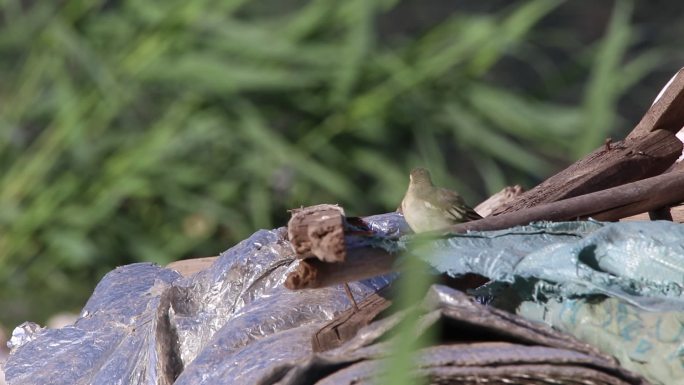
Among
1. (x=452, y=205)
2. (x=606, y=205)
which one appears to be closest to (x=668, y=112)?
(x=606, y=205)

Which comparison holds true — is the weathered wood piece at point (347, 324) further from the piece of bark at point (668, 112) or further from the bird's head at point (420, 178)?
the piece of bark at point (668, 112)

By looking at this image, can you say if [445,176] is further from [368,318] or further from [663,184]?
[368,318]

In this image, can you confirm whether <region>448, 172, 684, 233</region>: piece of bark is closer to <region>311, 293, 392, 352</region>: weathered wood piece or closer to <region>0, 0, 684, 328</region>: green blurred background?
<region>311, 293, 392, 352</region>: weathered wood piece

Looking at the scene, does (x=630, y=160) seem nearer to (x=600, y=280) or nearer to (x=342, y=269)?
(x=600, y=280)

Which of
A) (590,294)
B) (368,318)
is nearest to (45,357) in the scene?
(368,318)

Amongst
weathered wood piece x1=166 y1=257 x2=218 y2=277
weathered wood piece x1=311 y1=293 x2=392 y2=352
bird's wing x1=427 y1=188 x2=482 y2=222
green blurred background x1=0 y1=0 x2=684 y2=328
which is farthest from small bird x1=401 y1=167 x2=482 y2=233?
green blurred background x1=0 y1=0 x2=684 y2=328
